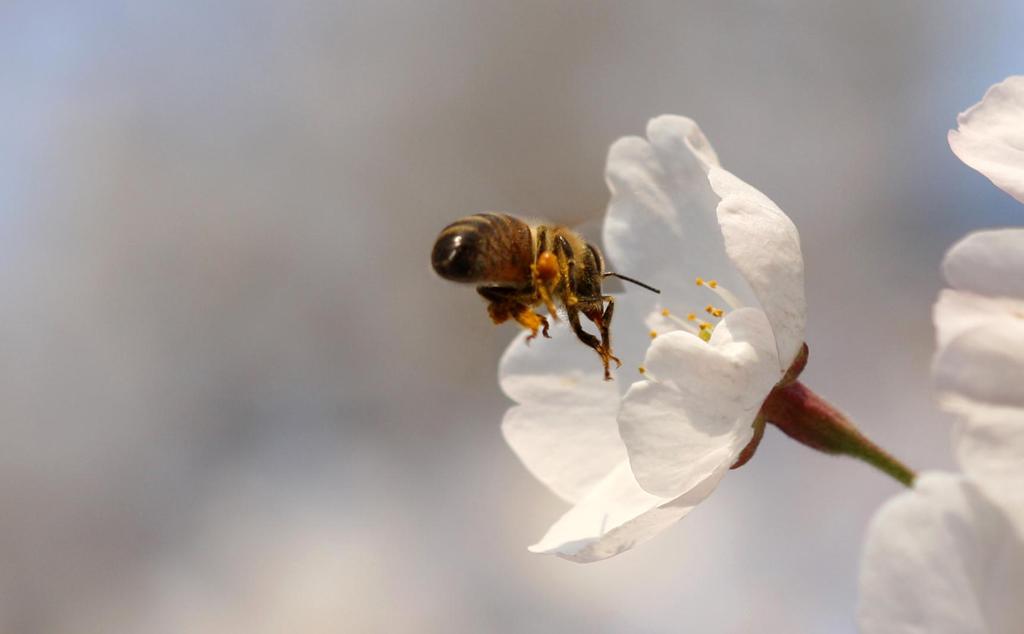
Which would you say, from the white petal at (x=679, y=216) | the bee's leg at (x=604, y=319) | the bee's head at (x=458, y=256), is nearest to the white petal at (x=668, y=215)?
the white petal at (x=679, y=216)

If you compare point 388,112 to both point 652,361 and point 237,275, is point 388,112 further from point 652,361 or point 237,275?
point 652,361

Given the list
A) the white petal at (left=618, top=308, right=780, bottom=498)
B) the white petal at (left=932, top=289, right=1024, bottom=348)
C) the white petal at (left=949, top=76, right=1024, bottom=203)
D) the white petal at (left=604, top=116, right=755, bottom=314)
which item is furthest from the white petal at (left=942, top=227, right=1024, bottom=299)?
the white petal at (left=604, top=116, right=755, bottom=314)

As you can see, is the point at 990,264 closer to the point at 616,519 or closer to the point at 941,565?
the point at 941,565

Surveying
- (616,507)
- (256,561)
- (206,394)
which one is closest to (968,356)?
(616,507)

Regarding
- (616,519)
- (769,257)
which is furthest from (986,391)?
(616,519)

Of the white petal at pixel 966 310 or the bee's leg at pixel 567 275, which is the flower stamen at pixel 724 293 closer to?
the bee's leg at pixel 567 275

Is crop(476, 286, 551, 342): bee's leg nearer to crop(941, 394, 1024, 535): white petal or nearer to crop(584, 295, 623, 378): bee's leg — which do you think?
crop(584, 295, 623, 378): bee's leg

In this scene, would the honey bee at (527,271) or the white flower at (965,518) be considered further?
the honey bee at (527,271)
